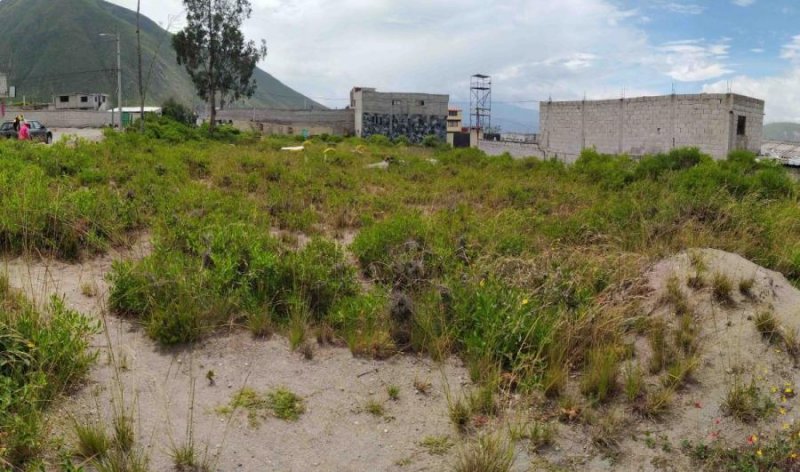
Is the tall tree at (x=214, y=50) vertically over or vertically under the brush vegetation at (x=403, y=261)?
over

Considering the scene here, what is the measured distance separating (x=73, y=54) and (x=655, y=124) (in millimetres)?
157717

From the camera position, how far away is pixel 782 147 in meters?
40.0

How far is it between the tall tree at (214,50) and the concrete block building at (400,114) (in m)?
15.9

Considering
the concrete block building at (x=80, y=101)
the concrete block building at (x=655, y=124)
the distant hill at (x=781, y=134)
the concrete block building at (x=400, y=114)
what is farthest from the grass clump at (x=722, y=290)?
the concrete block building at (x=80, y=101)

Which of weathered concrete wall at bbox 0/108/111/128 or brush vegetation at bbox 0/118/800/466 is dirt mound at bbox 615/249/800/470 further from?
weathered concrete wall at bbox 0/108/111/128

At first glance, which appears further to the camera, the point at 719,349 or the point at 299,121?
the point at 299,121

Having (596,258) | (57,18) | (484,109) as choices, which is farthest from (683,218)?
(57,18)

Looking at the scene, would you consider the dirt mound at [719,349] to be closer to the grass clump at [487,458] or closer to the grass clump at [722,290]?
the grass clump at [722,290]

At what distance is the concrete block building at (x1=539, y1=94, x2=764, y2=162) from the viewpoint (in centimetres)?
2822

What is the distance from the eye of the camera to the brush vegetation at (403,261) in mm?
4691

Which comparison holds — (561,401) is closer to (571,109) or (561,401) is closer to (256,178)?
(256,178)

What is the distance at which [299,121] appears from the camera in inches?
2571

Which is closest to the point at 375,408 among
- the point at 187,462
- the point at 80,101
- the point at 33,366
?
the point at 187,462

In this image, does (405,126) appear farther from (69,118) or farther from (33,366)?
(33,366)
